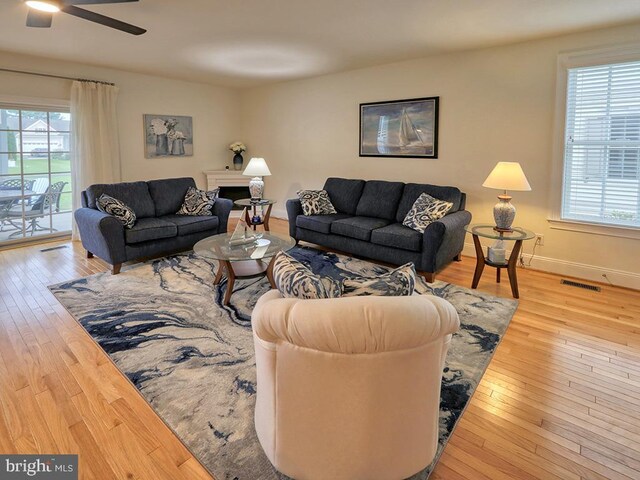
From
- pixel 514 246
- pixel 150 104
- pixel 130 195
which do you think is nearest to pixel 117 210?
pixel 130 195

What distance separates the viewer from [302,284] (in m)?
1.47

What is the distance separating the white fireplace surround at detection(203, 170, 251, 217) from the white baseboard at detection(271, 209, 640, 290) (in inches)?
195

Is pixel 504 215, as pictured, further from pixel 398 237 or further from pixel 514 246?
pixel 398 237

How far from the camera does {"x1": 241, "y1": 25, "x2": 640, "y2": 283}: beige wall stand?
3946 mm

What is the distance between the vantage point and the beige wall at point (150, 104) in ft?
16.3

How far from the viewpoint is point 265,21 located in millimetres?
3547

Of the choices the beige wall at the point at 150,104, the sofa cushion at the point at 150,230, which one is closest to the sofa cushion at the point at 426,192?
the sofa cushion at the point at 150,230

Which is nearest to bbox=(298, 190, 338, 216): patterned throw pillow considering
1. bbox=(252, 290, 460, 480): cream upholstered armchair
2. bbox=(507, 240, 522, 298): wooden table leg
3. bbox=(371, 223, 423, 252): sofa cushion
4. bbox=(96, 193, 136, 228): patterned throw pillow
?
bbox=(371, 223, 423, 252): sofa cushion

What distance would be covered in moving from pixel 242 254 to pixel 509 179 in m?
2.48

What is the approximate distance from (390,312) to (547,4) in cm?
324

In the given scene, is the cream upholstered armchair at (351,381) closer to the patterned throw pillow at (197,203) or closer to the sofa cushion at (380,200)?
the sofa cushion at (380,200)

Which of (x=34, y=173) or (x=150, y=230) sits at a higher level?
(x=34, y=173)

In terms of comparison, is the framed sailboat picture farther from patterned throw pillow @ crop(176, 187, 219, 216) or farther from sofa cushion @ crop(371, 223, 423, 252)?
patterned throw pillow @ crop(176, 187, 219, 216)

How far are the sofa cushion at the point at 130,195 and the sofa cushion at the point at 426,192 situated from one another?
10.3 ft
